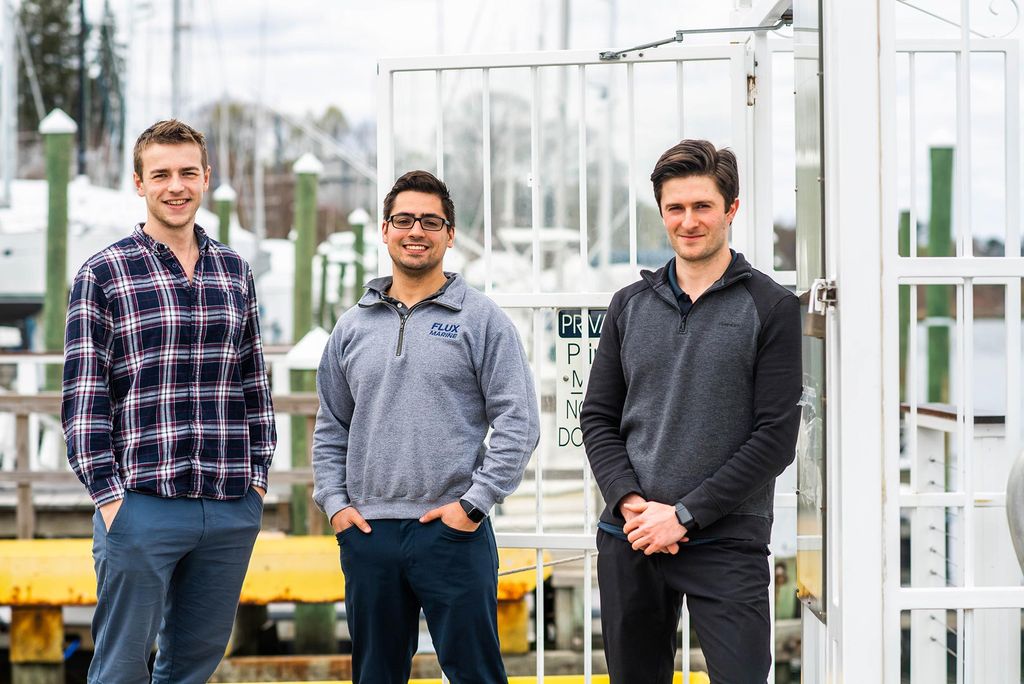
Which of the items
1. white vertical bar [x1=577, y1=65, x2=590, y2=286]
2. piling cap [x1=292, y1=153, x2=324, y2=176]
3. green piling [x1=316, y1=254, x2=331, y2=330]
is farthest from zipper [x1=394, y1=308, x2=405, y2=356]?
green piling [x1=316, y1=254, x2=331, y2=330]

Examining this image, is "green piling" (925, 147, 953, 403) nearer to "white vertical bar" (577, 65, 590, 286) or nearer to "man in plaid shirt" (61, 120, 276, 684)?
"white vertical bar" (577, 65, 590, 286)

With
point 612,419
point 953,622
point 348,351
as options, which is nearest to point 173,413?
A: point 348,351

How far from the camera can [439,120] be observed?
3537mm

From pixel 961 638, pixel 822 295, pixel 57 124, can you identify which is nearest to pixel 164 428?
pixel 822 295

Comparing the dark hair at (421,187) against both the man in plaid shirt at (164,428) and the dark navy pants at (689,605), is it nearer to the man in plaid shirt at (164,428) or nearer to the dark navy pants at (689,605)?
the man in plaid shirt at (164,428)

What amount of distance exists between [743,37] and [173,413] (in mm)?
2042

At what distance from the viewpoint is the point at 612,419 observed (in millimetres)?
2719

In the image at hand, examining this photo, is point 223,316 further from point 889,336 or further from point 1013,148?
point 1013,148

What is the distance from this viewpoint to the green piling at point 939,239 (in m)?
12.6

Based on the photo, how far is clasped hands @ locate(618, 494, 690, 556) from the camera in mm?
2525

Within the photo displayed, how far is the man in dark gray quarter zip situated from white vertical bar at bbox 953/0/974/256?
1.34 ft

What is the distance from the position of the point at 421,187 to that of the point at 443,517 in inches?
33.5

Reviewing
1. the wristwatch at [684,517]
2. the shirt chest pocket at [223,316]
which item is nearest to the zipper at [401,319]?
the shirt chest pocket at [223,316]

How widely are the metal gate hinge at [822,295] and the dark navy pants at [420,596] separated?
1024mm
